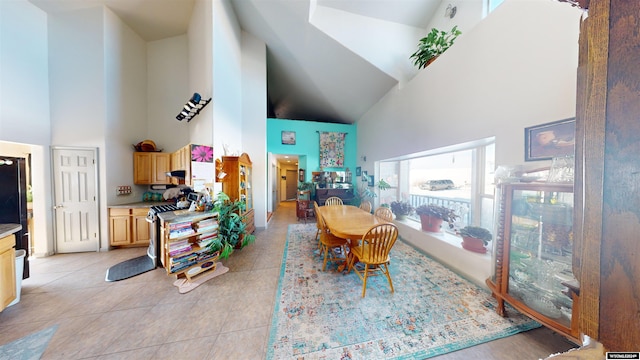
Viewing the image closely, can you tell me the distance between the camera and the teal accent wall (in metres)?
6.00

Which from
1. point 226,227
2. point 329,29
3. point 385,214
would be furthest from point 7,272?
point 329,29

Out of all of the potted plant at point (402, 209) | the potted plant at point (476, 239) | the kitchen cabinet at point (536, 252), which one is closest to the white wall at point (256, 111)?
the potted plant at point (402, 209)

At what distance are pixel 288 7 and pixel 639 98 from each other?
467 centimetres

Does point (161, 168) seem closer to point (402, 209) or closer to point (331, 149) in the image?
point (331, 149)

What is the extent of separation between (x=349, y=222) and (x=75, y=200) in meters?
4.67

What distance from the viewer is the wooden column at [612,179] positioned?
1.21 feet

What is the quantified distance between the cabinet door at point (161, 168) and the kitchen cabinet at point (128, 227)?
2.16 feet

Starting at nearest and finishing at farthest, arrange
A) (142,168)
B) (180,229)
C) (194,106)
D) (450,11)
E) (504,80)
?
(504,80)
(180,229)
(194,106)
(450,11)
(142,168)

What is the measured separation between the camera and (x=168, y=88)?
3908 mm

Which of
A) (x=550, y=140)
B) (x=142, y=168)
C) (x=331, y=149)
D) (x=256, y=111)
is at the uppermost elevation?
(x=256, y=111)

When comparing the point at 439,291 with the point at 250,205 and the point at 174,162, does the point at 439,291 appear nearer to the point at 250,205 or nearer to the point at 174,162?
the point at 250,205

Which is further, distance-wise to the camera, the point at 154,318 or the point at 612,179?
the point at 154,318

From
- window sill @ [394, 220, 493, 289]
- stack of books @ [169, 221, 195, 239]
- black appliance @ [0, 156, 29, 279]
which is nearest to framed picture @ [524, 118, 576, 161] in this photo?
window sill @ [394, 220, 493, 289]

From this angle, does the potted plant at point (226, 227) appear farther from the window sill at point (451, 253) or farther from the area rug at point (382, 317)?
the window sill at point (451, 253)
